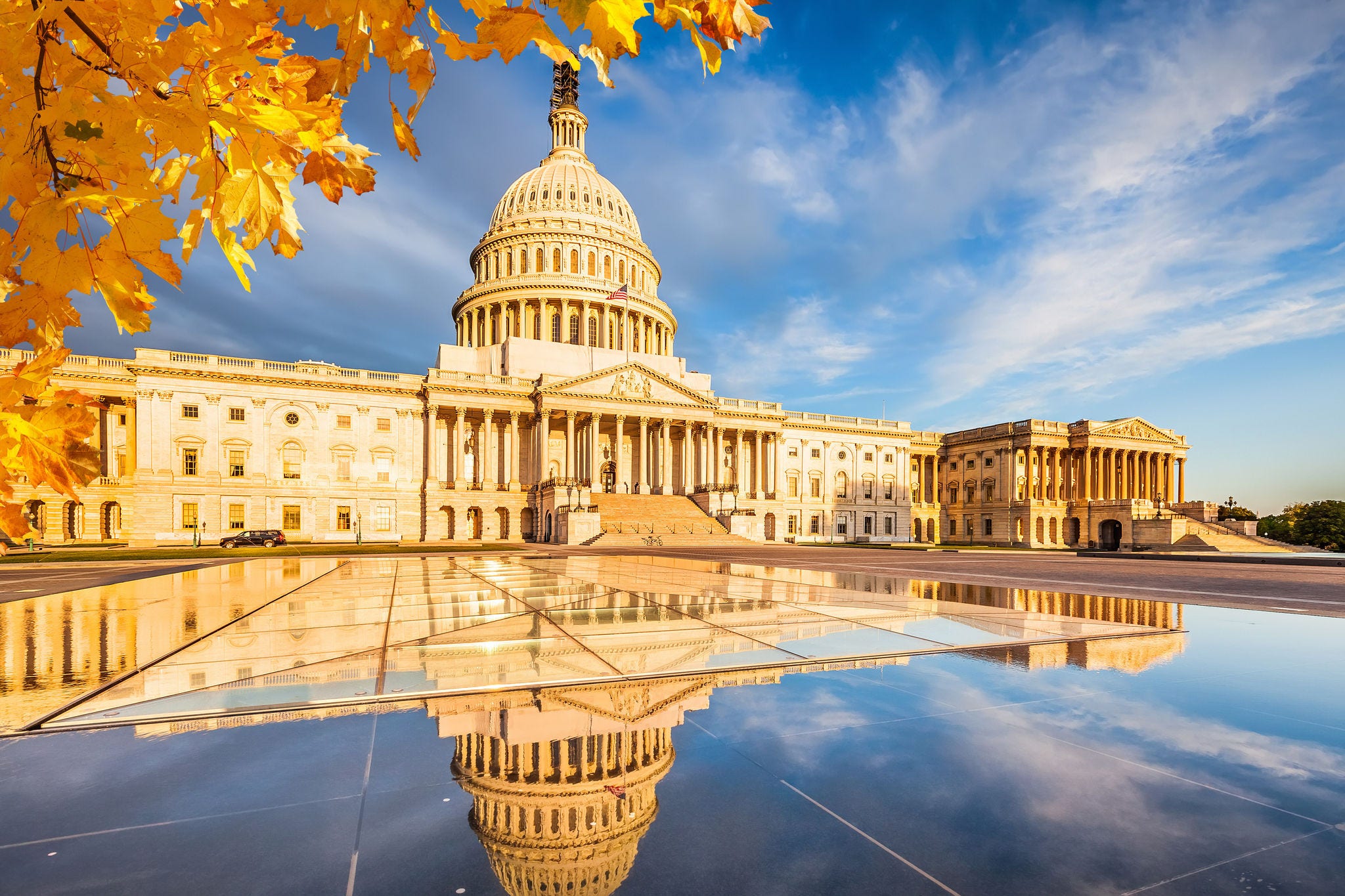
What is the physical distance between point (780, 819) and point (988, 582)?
15.2 meters

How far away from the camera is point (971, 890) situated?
2.28m

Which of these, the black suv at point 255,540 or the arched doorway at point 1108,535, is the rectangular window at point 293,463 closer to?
the black suv at point 255,540

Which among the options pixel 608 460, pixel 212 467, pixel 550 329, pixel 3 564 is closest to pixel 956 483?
pixel 608 460

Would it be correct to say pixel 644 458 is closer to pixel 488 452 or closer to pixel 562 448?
pixel 562 448

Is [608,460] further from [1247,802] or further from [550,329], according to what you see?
[1247,802]

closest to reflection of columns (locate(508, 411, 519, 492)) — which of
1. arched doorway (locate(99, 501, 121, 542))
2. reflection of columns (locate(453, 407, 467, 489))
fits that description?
reflection of columns (locate(453, 407, 467, 489))

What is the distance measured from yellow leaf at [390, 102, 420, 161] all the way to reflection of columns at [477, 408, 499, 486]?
64.5m

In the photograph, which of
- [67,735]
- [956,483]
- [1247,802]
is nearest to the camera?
[1247,802]

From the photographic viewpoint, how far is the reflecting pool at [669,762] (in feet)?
8.02

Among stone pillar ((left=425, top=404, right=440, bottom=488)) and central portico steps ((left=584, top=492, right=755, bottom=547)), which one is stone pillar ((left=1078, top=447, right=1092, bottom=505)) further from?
stone pillar ((left=425, top=404, right=440, bottom=488))

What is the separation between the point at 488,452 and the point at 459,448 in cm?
380

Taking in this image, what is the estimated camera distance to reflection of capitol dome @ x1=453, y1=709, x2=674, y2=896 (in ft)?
8.05

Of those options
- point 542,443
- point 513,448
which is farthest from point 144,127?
point 513,448

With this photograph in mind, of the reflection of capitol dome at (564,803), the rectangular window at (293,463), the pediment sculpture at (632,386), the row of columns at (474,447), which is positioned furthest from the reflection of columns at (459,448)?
the reflection of capitol dome at (564,803)
